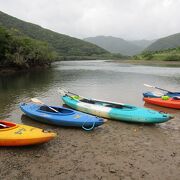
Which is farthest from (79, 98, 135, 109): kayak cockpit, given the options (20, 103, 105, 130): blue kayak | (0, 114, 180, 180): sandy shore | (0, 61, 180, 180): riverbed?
(20, 103, 105, 130): blue kayak

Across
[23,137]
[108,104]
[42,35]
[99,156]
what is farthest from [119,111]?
[42,35]

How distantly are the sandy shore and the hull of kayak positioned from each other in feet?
3.27

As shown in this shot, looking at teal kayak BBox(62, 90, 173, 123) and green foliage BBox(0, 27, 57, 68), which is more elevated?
green foliage BBox(0, 27, 57, 68)

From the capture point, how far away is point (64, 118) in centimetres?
1716

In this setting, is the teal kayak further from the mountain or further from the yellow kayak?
the mountain

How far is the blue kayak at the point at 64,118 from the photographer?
16697 millimetres

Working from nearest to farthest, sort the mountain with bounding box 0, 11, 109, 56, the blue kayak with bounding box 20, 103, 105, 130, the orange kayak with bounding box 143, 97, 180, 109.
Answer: the blue kayak with bounding box 20, 103, 105, 130, the orange kayak with bounding box 143, 97, 180, 109, the mountain with bounding box 0, 11, 109, 56

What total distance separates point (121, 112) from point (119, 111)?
0.22m

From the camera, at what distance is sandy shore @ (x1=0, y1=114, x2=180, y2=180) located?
37.4ft

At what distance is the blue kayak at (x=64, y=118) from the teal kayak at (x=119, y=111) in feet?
8.32

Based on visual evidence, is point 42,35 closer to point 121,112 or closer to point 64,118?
point 121,112

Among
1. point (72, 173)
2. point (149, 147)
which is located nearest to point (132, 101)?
point (149, 147)

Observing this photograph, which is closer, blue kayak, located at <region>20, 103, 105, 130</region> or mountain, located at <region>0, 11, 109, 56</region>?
blue kayak, located at <region>20, 103, 105, 130</region>

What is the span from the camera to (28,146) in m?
14.1
